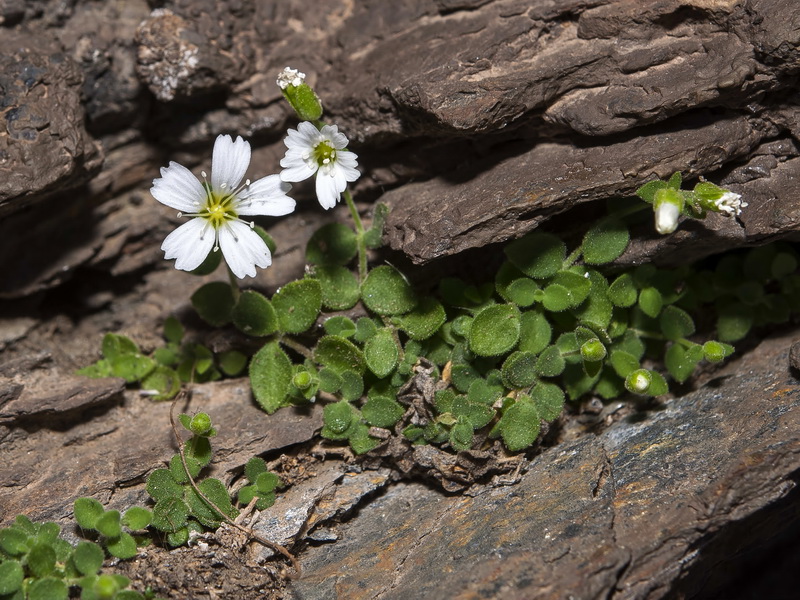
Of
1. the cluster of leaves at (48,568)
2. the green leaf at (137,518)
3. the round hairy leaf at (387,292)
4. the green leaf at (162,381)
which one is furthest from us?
the green leaf at (162,381)

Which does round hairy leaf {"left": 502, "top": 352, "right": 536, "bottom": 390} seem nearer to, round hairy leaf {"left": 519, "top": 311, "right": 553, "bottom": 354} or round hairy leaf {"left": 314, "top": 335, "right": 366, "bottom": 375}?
round hairy leaf {"left": 519, "top": 311, "right": 553, "bottom": 354}

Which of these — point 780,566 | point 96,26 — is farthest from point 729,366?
point 96,26

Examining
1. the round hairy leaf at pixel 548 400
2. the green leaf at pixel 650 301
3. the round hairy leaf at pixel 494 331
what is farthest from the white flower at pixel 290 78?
the green leaf at pixel 650 301

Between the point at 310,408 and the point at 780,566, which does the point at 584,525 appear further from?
the point at 780,566

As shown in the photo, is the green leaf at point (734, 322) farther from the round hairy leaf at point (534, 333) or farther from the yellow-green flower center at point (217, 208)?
the yellow-green flower center at point (217, 208)

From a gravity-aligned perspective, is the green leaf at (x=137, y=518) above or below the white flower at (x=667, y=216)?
below

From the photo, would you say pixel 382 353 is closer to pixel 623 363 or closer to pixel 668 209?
pixel 623 363

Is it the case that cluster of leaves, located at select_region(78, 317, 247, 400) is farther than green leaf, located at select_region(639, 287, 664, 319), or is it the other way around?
cluster of leaves, located at select_region(78, 317, 247, 400)

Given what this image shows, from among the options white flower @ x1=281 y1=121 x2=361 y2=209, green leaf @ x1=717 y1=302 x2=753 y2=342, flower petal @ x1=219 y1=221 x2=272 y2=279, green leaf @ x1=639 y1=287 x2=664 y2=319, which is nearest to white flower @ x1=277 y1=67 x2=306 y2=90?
white flower @ x1=281 y1=121 x2=361 y2=209
